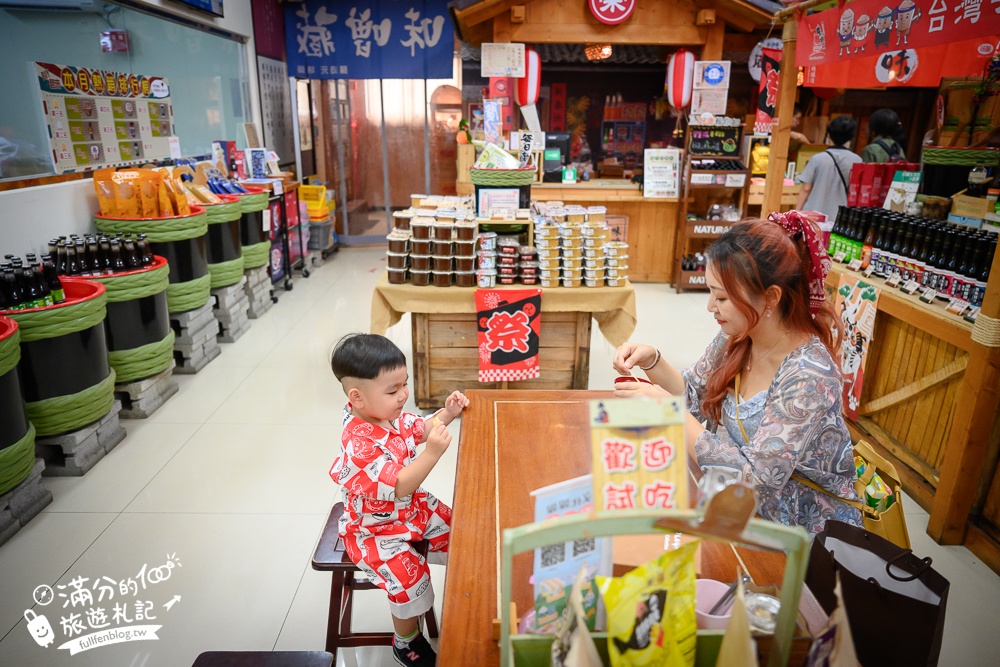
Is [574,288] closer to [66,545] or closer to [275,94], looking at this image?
[66,545]

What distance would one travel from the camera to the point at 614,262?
375cm

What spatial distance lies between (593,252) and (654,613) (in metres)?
3.02

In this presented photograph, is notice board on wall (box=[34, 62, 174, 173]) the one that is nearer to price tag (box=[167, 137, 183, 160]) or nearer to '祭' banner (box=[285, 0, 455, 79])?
price tag (box=[167, 137, 183, 160])

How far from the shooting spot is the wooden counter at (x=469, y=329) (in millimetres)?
3672

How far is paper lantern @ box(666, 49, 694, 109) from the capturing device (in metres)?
6.33

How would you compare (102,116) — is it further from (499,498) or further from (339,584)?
(499,498)

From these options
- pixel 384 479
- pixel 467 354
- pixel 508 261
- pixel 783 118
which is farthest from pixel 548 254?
pixel 384 479

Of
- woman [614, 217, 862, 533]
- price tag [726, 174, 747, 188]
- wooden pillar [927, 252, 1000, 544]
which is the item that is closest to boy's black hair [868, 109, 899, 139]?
price tag [726, 174, 747, 188]

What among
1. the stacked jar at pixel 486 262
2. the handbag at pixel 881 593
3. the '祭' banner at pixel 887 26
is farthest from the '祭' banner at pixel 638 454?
the stacked jar at pixel 486 262

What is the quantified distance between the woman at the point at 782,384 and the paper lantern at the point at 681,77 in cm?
530

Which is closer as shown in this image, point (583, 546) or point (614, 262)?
point (583, 546)

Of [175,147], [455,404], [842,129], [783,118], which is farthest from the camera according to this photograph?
[175,147]

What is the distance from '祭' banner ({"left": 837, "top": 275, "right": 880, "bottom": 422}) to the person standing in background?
1.78 m

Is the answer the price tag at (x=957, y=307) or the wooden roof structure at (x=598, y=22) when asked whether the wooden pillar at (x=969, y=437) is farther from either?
the wooden roof structure at (x=598, y=22)
